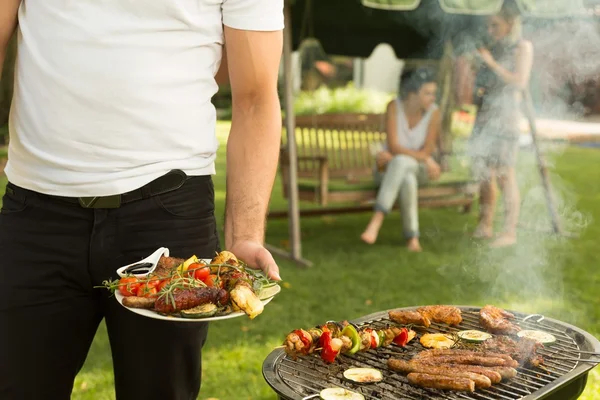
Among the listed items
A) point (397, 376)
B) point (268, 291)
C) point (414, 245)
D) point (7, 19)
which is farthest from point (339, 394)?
point (414, 245)

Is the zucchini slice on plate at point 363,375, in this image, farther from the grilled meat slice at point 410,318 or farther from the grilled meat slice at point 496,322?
the grilled meat slice at point 496,322

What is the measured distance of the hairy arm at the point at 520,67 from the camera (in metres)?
7.18

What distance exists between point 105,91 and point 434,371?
1.43m

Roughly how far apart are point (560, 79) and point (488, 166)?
7.27 feet

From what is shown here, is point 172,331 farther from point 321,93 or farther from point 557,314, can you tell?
point 321,93

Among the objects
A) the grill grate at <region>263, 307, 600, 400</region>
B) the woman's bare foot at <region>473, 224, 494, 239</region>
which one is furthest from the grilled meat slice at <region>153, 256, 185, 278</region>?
the woman's bare foot at <region>473, 224, 494, 239</region>

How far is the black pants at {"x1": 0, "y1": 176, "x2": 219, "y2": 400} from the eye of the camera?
7.47ft

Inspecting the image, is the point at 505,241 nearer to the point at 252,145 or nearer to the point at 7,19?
the point at 252,145

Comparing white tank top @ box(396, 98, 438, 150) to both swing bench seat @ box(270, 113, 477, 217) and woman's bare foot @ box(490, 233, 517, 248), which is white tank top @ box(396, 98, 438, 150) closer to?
swing bench seat @ box(270, 113, 477, 217)

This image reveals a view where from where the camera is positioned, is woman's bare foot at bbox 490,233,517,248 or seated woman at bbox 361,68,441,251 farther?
seated woman at bbox 361,68,441,251

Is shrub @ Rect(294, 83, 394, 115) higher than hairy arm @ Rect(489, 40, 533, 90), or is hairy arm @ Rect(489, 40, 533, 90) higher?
hairy arm @ Rect(489, 40, 533, 90)

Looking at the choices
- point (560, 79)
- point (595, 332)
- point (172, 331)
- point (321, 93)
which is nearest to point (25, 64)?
point (172, 331)

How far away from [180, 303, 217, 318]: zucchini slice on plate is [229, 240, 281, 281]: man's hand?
216 mm

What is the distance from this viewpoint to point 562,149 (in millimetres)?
18844
